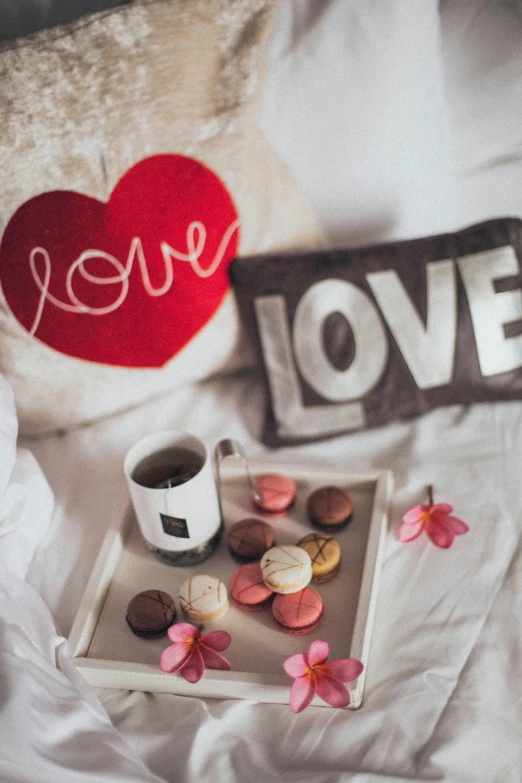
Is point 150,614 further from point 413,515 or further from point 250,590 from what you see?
point 413,515

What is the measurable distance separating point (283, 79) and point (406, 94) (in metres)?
0.15

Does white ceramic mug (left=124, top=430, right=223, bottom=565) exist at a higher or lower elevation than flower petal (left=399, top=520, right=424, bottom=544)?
higher

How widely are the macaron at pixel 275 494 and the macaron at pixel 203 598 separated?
111 millimetres

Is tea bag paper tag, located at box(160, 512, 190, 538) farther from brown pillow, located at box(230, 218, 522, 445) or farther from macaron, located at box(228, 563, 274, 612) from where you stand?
brown pillow, located at box(230, 218, 522, 445)

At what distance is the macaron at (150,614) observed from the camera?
664mm

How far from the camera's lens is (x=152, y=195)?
2.58 feet

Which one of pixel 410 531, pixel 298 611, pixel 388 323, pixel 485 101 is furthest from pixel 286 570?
pixel 485 101

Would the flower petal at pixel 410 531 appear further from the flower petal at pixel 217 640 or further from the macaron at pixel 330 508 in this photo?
the flower petal at pixel 217 640

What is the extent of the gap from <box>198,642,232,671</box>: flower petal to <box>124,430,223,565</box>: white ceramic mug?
113 millimetres

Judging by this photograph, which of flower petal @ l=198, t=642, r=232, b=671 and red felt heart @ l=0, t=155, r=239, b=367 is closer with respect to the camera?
flower petal @ l=198, t=642, r=232, b=671

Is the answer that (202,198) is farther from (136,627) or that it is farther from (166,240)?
(136,627)

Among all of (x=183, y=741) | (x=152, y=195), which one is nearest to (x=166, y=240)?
(x=152, y=195)

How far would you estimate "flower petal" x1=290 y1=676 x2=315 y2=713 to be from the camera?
1.95ft

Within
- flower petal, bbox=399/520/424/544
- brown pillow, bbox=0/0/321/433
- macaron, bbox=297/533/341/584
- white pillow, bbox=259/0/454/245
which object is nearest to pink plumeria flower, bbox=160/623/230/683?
macaron, bbox=297/533/341/584
